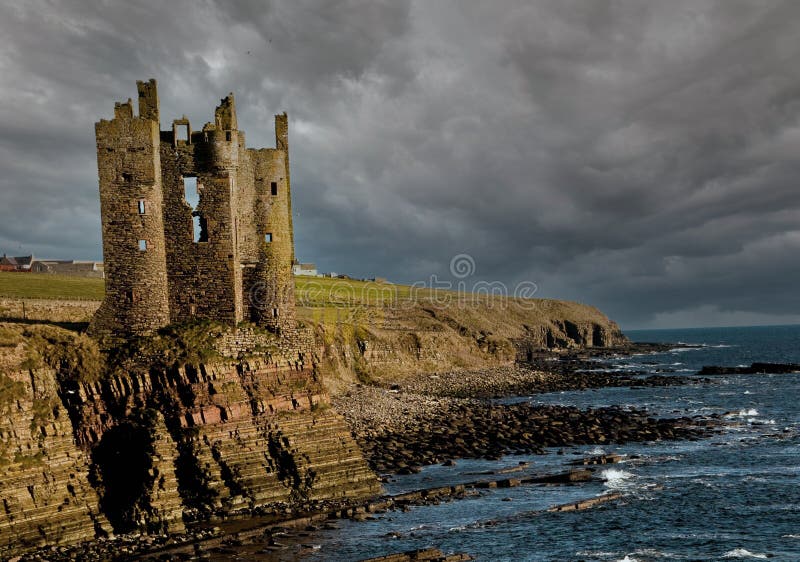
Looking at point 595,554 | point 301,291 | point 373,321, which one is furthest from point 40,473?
point 301,291

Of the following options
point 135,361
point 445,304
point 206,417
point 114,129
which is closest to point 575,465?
point 206,417

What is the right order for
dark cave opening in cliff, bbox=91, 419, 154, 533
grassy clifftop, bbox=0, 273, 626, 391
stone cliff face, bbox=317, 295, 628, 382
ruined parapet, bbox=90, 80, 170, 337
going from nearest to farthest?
dark cave opening in cliff, bbox=91, 419, 154, 533, ruined parapet, bbox=90, 80, 170, 337, grassy clifftop, bbox=0, 273, 626, 391, stone cliff face, bbox=317, 295, 628, 382

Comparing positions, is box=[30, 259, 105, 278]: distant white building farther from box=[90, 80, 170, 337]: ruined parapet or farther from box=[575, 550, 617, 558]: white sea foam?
box=[575, 550, 617, 558]: white sea foam

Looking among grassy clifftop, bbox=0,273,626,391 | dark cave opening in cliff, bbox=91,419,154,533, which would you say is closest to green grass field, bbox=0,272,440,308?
grassy clifftop, bbox=0,273,626,391

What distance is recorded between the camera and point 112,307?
116ft

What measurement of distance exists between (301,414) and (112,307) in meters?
11.8

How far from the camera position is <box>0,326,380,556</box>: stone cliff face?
28578mm

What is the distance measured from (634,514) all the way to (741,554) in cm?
622

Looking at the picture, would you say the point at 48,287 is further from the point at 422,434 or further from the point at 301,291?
the point at 422,434

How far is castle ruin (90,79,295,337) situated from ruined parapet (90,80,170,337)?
0.05 meters

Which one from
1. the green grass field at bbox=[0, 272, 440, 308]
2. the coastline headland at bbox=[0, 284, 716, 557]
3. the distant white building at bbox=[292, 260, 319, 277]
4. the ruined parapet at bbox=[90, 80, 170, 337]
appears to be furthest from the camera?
the distant white building at bbox=[292, 260, 319, 277]

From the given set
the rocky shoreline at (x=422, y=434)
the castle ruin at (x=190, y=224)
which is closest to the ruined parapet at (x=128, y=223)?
the castle ruin at (x=190, y=224)

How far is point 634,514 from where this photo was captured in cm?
3488

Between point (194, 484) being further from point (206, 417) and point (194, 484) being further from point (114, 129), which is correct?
point (114, 129)
